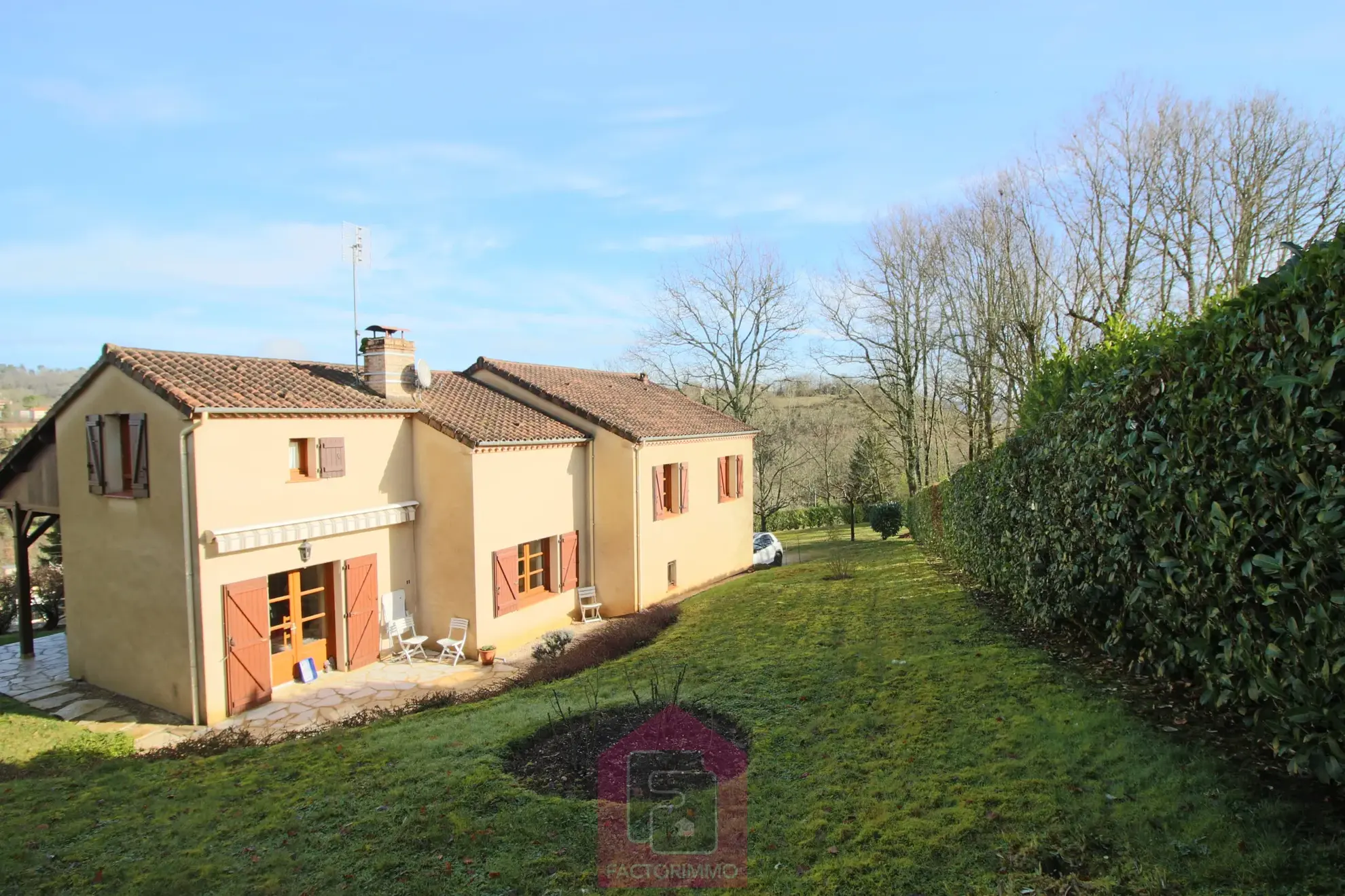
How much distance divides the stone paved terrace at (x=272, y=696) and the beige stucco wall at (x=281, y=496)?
2.58 ft

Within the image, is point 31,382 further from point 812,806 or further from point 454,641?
point 812,806

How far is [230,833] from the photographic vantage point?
569 cm

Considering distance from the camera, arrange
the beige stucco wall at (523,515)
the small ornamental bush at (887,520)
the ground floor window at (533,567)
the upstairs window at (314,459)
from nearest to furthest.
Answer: the upstairs window at (314,459) < the beige stucco wall at (523,515) < the ground floor window at (533,567) < the small ornamental bush at (887,520)

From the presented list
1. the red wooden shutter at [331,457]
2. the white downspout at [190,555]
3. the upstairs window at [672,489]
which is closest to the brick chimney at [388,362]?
the red wooden shutter at [331,457]

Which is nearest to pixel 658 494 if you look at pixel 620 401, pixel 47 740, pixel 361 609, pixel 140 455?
pixel 620 401

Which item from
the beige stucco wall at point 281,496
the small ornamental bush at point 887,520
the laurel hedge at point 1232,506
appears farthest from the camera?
the small ornamental bush at point 887,520

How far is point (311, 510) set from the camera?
1227 centimetres

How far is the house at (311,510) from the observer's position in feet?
35.4

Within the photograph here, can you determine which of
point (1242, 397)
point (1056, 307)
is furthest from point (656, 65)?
point (1056, 307)

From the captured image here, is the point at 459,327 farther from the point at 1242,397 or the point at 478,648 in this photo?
the point at 1242,397

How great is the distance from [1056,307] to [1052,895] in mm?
23117

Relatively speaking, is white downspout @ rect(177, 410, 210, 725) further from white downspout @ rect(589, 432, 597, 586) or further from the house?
white downspout @ rect(589, 432, 597, 586)

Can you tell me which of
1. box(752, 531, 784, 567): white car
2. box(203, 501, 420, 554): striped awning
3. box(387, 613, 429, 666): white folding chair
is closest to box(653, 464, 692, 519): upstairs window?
box(752, 531, 784, 567): white car

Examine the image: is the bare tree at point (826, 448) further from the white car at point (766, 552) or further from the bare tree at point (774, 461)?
the white car at point (766, 552)
